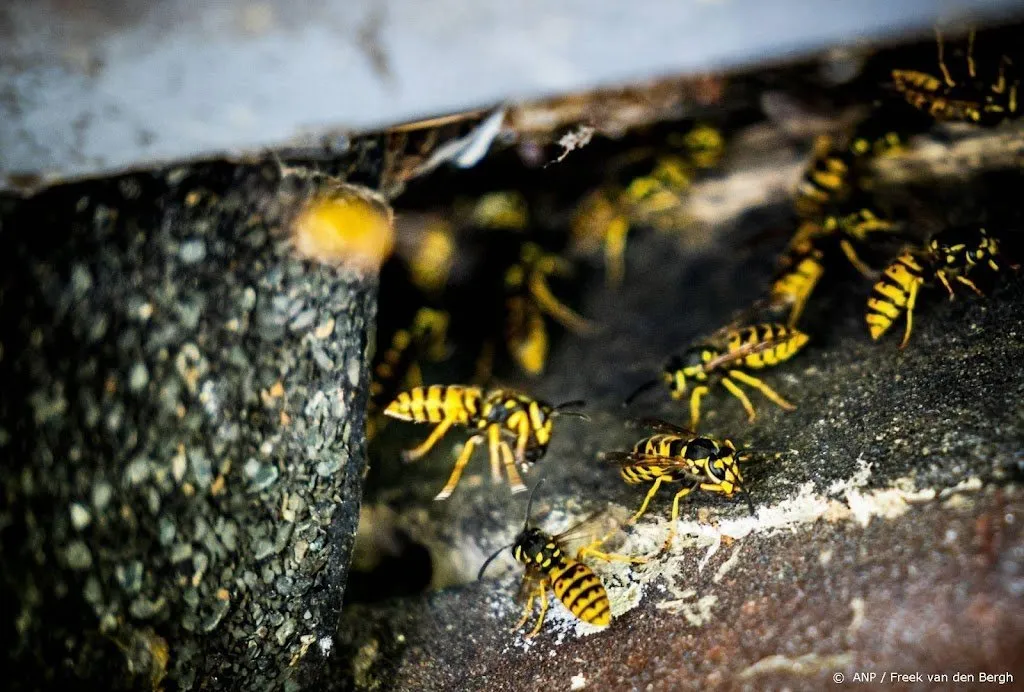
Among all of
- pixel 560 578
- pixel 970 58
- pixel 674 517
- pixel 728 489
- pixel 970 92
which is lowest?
pixel 560 578

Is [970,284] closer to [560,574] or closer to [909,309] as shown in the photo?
[909,309]

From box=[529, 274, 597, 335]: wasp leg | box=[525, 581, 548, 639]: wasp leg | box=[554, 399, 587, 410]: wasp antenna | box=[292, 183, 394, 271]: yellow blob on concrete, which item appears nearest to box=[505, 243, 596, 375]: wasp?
box=[529, 274, 597, 335]: wasp leg

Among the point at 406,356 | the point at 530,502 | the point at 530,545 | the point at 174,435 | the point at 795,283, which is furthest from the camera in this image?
the point at 406,356

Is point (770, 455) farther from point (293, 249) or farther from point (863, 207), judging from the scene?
point (293, 249)

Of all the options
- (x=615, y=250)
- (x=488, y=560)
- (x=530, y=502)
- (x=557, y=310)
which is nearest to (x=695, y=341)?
(x=557, y=310)

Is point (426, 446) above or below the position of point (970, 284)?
below

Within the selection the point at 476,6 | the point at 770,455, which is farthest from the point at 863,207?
the point at 476,6

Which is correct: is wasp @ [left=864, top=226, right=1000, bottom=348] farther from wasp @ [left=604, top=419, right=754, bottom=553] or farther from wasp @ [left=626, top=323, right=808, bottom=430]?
wasp @ [left=604, top=419, right=754, bottom=553]

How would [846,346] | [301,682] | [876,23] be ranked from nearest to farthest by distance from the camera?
[876,23] → [301,682] → [846,346]
